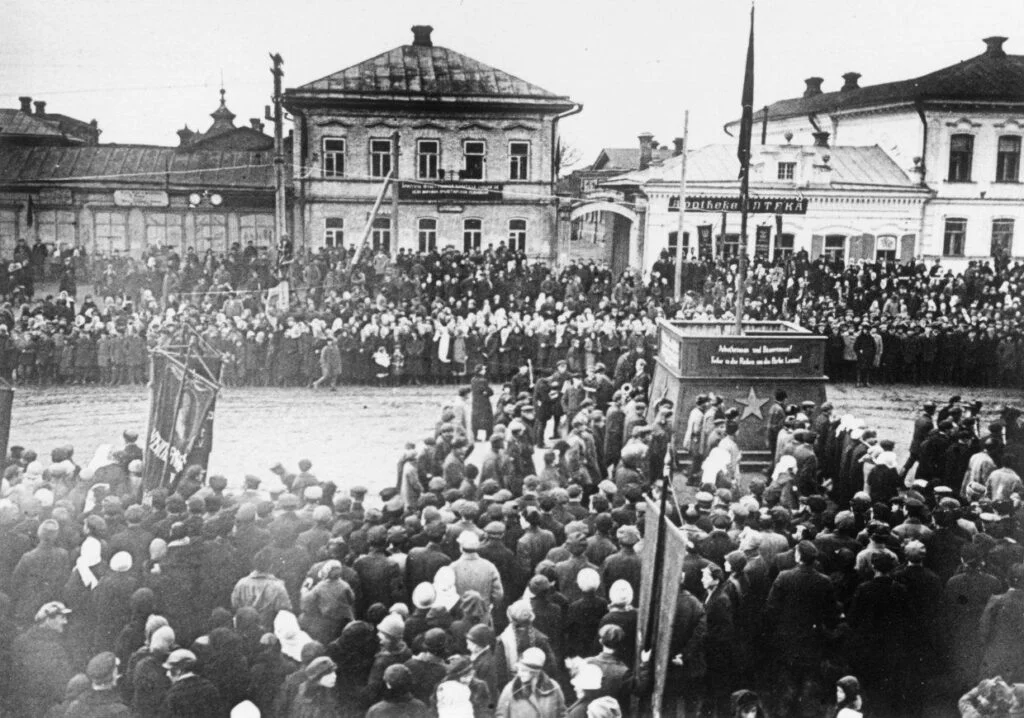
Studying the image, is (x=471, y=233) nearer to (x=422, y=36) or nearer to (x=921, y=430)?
(x=422, y=36)

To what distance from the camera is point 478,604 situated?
24.0 feet

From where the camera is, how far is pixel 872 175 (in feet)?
107

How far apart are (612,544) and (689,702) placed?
149 centimetres

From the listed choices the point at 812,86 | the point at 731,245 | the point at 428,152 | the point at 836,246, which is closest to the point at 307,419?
the point at 428,152

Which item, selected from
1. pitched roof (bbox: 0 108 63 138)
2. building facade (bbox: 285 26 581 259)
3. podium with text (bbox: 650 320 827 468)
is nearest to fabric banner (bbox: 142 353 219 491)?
podium with text (bbox: 650 320 827 468)

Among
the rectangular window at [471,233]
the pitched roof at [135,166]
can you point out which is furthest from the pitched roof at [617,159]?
the pitched roof at [135,166]

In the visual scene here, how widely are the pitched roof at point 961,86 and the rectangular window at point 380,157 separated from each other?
1542 cm

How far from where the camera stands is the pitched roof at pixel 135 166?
3241cm

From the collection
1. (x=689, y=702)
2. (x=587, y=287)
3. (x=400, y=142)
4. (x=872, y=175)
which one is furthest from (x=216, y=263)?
(x=689, y=702)

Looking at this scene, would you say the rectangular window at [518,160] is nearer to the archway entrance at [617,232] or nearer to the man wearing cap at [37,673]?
the archway entrance at [617,232]

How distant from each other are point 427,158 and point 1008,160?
1776cm

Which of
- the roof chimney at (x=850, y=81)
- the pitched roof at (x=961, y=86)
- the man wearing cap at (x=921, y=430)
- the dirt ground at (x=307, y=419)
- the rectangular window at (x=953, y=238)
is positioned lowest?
the dirt ground at (x=307, y=419)

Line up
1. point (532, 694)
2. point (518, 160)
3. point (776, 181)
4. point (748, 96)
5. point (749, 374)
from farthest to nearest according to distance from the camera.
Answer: point (518, 160)
point (776, 181)
point (749, 374)
point (748, 96)
point (532, 694)

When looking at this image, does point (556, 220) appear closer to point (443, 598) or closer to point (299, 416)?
point (299, 416)
